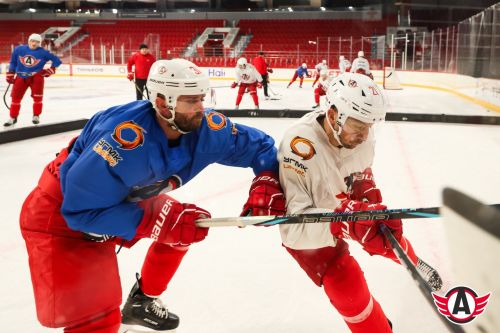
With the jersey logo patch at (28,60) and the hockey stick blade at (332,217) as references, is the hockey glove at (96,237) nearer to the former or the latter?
the hockey stick blade at (332,217)

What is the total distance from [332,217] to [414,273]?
0.41 metres

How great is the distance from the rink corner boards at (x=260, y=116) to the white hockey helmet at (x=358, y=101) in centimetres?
554

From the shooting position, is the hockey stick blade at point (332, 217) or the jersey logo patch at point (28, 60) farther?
the jersey logo patch at point (28, 60)

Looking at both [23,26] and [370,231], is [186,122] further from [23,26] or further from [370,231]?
[23,26]

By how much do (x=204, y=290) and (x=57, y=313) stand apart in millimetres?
990

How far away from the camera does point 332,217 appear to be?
166 cm

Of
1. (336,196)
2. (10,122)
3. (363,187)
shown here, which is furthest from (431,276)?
(10,122)

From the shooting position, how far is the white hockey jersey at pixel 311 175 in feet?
5.85

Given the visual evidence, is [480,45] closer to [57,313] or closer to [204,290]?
→ [204,290]

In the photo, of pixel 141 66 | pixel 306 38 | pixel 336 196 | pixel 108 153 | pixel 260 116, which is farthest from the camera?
pixel 306 38

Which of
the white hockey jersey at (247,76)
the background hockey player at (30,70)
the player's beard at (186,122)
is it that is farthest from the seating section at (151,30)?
the player's beard at (186,122)

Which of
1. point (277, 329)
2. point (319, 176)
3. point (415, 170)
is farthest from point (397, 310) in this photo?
point (415, 170)

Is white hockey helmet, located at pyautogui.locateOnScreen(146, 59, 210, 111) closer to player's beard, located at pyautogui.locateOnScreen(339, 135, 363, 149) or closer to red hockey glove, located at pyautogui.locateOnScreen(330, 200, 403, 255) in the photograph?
player's beard, located at pyautogui.locateOnScreen(339, 135, 363, 149)

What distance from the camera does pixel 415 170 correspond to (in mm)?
5016
